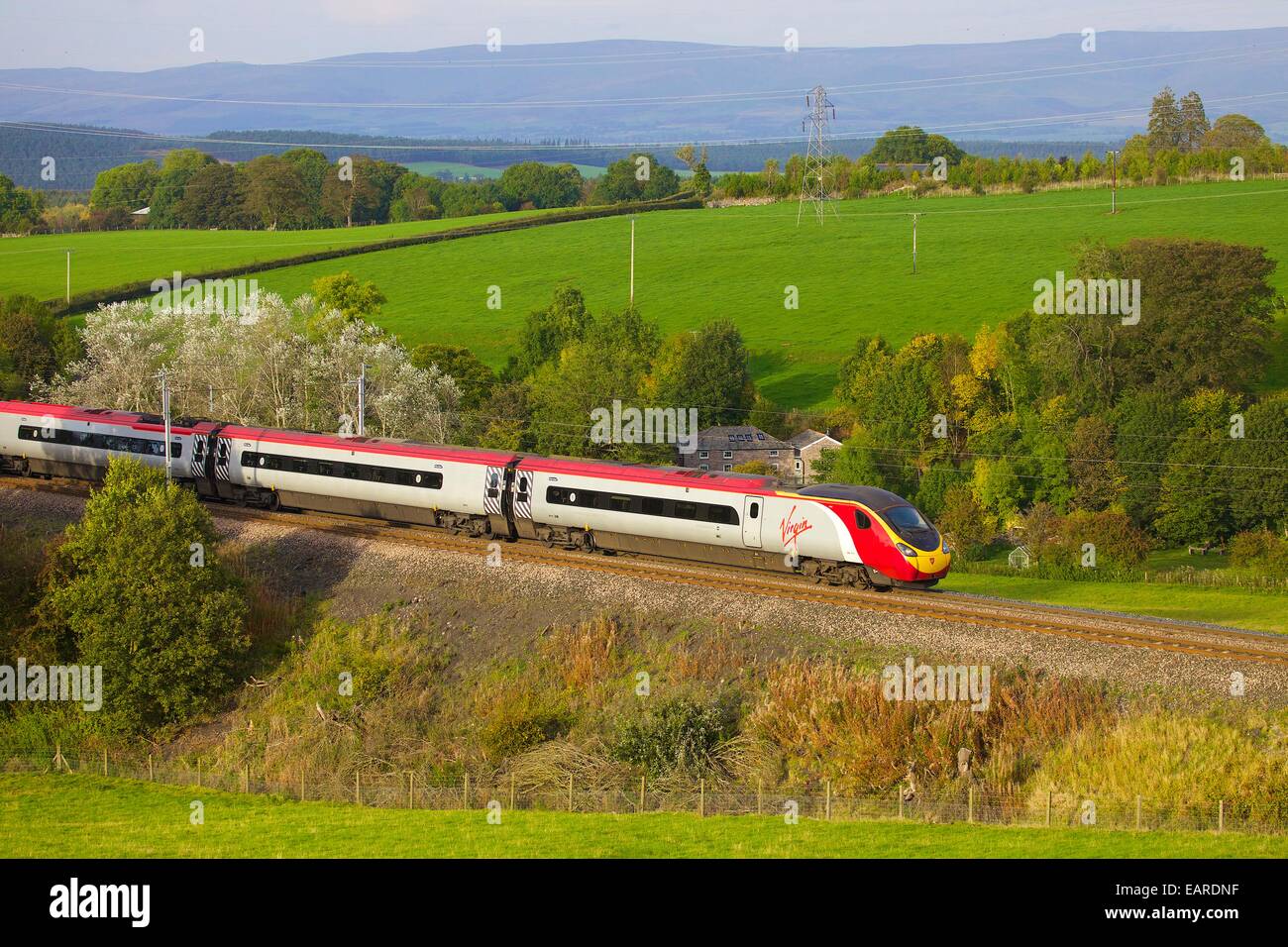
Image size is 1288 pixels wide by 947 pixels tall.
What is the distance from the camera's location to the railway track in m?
29.1

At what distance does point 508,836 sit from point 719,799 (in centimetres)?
449

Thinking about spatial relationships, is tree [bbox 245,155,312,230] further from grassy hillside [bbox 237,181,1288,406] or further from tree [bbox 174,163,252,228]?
grassy hillside [bbox 237,181,1288,406]

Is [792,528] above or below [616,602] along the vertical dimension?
above

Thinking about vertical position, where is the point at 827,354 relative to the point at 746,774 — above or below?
above

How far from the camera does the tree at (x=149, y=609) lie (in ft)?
111

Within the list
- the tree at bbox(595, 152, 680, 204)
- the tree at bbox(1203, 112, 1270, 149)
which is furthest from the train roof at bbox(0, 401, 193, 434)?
the tree at bbox(1203, 112, 1270, 149)

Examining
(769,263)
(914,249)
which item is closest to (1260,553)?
(914,249)

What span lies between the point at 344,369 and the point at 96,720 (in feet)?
128

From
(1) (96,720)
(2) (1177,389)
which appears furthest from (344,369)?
(2) (1177,389)

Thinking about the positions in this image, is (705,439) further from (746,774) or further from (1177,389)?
(746,774)

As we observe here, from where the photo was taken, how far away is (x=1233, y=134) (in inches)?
6029

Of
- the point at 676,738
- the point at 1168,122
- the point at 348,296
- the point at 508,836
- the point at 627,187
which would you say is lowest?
the point at 508,836

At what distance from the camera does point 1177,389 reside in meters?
75.9

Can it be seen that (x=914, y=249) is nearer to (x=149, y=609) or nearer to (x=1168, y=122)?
(x=1168, y=122)
